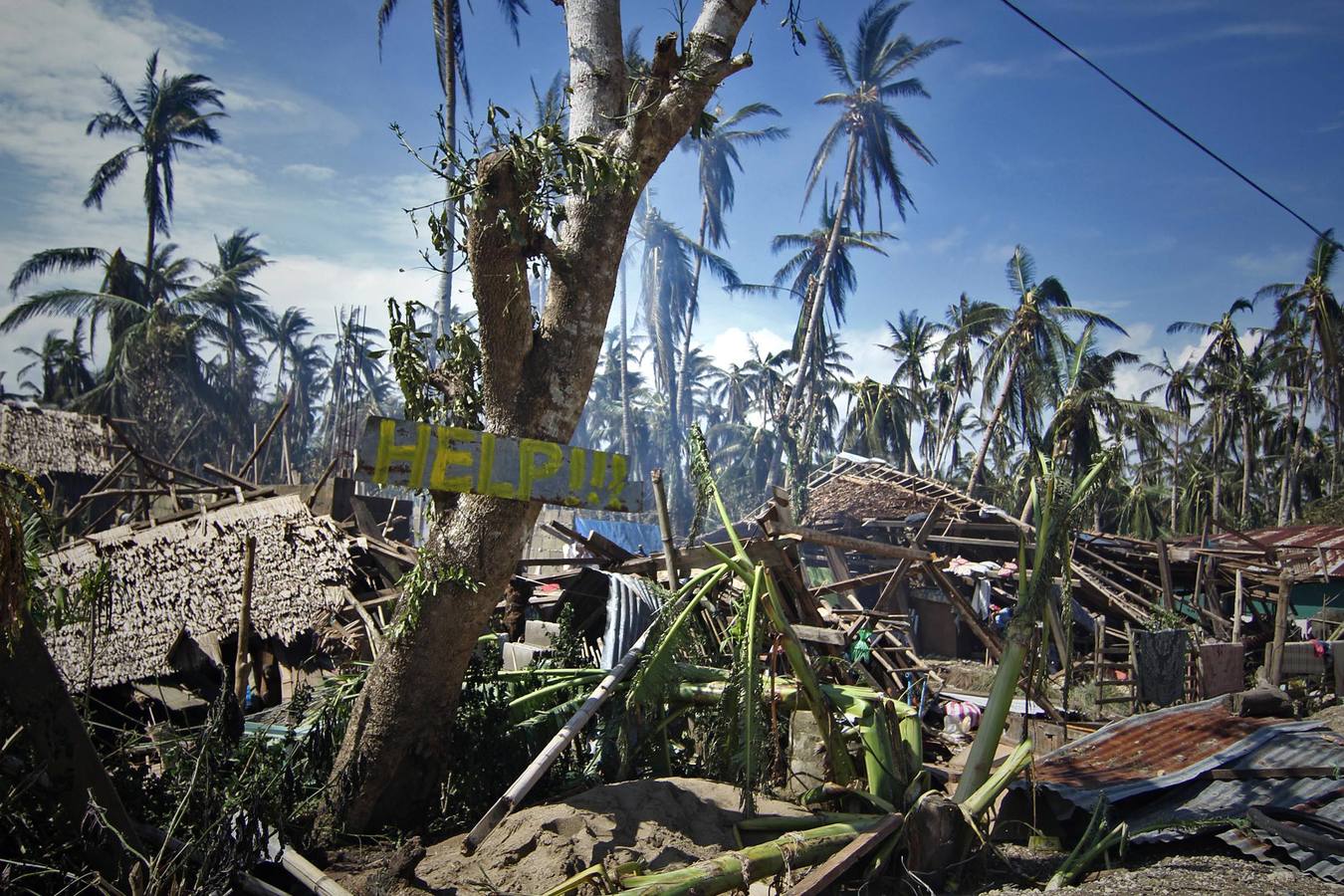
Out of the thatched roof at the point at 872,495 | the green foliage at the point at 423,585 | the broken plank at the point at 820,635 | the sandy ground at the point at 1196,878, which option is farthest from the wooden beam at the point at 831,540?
the thatched roof at the point at 872,495

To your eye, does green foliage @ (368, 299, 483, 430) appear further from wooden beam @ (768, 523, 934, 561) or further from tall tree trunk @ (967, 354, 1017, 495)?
tall tree trunk @ (967, 354, 1017, 495)

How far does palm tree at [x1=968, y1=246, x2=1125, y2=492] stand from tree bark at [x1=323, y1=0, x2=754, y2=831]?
24.4 metres

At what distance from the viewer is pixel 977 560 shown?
19.5 m

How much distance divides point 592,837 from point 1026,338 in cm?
2777

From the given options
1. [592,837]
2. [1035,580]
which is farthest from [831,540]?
[592,837]

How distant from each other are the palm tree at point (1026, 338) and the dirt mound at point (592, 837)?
24.4 metres

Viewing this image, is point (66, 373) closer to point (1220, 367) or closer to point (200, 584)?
point (200, 584)

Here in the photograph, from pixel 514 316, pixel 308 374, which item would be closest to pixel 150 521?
pixel 514 316

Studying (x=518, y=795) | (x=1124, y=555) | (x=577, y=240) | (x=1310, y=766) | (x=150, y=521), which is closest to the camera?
(x=518, y=795)

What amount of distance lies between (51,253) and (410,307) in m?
30.8

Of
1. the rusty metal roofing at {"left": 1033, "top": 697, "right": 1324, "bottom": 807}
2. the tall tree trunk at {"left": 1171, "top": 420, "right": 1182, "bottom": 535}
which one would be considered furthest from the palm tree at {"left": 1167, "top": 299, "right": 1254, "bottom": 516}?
the rusty metal roofing at {"left": 1033, "top": 697, "right": 1324, "bottom": 807}

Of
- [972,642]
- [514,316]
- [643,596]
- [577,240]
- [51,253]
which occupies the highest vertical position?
[51,253]

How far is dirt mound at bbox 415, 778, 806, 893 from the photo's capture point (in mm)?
4398

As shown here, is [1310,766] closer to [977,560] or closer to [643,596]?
[643,596]
